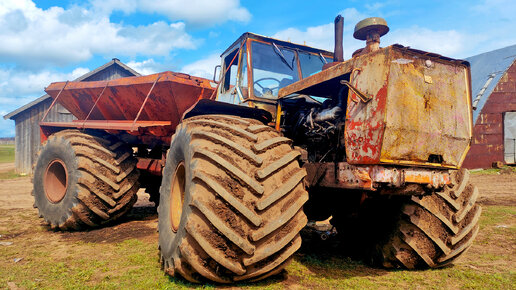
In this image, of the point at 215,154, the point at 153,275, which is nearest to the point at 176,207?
the point at 153,275

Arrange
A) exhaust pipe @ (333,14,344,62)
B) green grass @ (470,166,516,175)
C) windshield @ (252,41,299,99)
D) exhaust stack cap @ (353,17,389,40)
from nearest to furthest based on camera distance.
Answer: exhaust stack cap @ (353,17,389,40), exhaust pipe @ (333,14,344,62), windshield @ (252,41,299,99), green grass @ (470,166,516,175)

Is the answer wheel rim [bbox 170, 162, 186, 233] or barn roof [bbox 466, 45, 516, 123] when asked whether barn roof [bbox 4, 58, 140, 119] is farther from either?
barn roof [bbox 466, 45, 516, 123]

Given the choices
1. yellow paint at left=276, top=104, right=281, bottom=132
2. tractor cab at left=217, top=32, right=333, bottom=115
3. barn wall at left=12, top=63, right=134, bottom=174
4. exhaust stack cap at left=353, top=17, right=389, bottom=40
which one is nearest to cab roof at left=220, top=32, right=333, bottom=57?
tractor cab at left=217, top=32, right=333, bottom=115

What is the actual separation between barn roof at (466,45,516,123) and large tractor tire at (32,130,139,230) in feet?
50.2

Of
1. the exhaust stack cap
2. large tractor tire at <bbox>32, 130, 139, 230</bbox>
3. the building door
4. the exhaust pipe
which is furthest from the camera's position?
the building door

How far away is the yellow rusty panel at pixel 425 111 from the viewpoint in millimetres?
2658

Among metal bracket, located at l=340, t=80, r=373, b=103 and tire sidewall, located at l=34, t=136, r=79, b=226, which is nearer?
metal bracket, located at l=340, t=80, r=373, b=103

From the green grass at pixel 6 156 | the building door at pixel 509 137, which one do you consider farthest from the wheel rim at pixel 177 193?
the green grass at pixel 6 156

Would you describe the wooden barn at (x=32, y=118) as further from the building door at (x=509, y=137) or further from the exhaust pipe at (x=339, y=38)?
the building door at (x=509, y=137)

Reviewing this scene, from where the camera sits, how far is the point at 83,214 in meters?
4.99

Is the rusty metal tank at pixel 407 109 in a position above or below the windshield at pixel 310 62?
below

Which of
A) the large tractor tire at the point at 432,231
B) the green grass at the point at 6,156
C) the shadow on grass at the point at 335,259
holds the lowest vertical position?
the green grass at the point at 6,156

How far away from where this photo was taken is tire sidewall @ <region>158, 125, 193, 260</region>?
105 inches

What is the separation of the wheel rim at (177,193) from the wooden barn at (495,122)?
15.3 m
